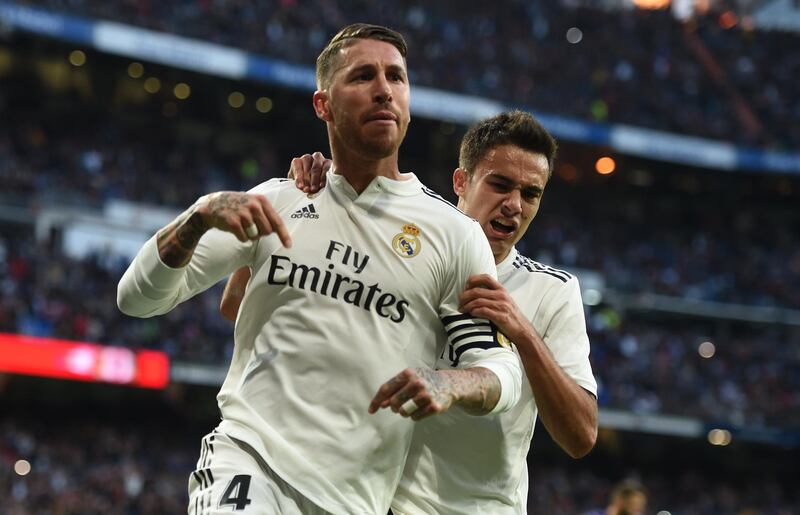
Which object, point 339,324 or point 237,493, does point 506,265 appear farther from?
point 237,493

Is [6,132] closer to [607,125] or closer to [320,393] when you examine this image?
[607,125]

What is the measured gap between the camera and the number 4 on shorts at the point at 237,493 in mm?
3336

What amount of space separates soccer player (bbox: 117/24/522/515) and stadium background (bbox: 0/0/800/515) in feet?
57.9

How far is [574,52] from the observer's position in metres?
37.9

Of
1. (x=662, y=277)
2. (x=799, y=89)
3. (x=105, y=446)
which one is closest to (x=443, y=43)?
(x=662, y=277)

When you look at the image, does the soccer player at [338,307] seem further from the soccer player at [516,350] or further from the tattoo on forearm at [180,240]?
the soccer player at [516,350]

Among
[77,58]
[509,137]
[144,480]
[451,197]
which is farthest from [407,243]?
[77,58]

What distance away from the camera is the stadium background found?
24781 millimetres

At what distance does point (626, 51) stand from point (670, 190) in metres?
5.04

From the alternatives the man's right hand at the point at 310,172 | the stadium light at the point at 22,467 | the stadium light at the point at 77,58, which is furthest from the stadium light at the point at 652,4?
the man's right hand at the point at 310,172

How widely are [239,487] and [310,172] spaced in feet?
3.82

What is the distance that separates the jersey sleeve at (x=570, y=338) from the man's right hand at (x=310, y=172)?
3.71 ft

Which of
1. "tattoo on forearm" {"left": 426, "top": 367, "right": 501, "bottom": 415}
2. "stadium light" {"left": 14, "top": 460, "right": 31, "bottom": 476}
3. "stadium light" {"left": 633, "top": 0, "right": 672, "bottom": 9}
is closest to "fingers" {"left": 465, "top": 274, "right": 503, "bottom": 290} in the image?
"tattoo on forearm" {"left": 426, "top": 367, "right": 501, "bottom": 415}

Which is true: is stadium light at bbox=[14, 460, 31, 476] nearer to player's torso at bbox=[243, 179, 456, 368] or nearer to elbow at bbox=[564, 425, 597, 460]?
elbow at bbox=[564, 425, 597, 460]
